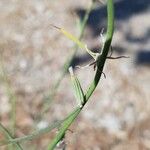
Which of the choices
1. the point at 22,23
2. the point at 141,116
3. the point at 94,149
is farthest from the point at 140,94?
the point at 22,23

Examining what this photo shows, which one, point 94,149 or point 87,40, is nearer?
point 94,149

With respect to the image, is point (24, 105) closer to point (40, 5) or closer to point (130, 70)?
point (130, 70)

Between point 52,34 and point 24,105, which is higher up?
point 52,34

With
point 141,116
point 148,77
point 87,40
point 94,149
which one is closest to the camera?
point 94,149

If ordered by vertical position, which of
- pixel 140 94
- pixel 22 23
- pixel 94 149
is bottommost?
pixel 94 149

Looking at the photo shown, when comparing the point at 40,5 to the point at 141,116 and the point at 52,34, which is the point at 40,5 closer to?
the point at 52,34

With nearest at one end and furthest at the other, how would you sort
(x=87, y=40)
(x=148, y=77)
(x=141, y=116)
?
(x=141, y=116), (x=148, y=77), (x=87, y=40)
